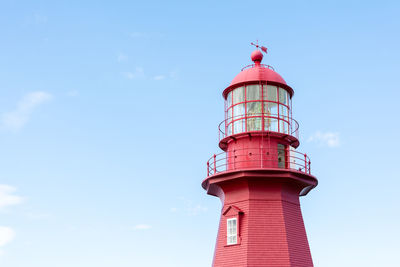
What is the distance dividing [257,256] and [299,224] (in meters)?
2.40

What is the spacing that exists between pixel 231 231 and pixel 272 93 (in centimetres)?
549

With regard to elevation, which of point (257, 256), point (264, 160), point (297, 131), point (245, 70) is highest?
point (245, 70)

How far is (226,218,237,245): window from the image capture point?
73.0ft

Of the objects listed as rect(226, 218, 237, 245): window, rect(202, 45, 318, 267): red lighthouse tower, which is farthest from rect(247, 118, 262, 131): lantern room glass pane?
rect(226, 218, 237, 245): window

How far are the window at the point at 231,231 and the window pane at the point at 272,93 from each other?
4871mm

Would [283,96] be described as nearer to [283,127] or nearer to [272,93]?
[272,93]

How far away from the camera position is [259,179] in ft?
72.9

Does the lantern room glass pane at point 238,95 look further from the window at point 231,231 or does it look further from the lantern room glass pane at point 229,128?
the window at point 231,231

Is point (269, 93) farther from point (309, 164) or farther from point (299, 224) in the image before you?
point (299, 224)

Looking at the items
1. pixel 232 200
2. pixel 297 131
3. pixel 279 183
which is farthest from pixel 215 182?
pixel 297 131

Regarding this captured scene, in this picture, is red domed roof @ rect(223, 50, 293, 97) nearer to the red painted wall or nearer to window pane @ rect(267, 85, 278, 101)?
window pane @ rect(267, 85, 278, 101)

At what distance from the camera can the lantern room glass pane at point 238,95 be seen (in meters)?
23.7

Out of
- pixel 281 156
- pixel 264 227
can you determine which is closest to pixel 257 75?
pixel 281 156

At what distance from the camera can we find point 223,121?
24062 millimetres
